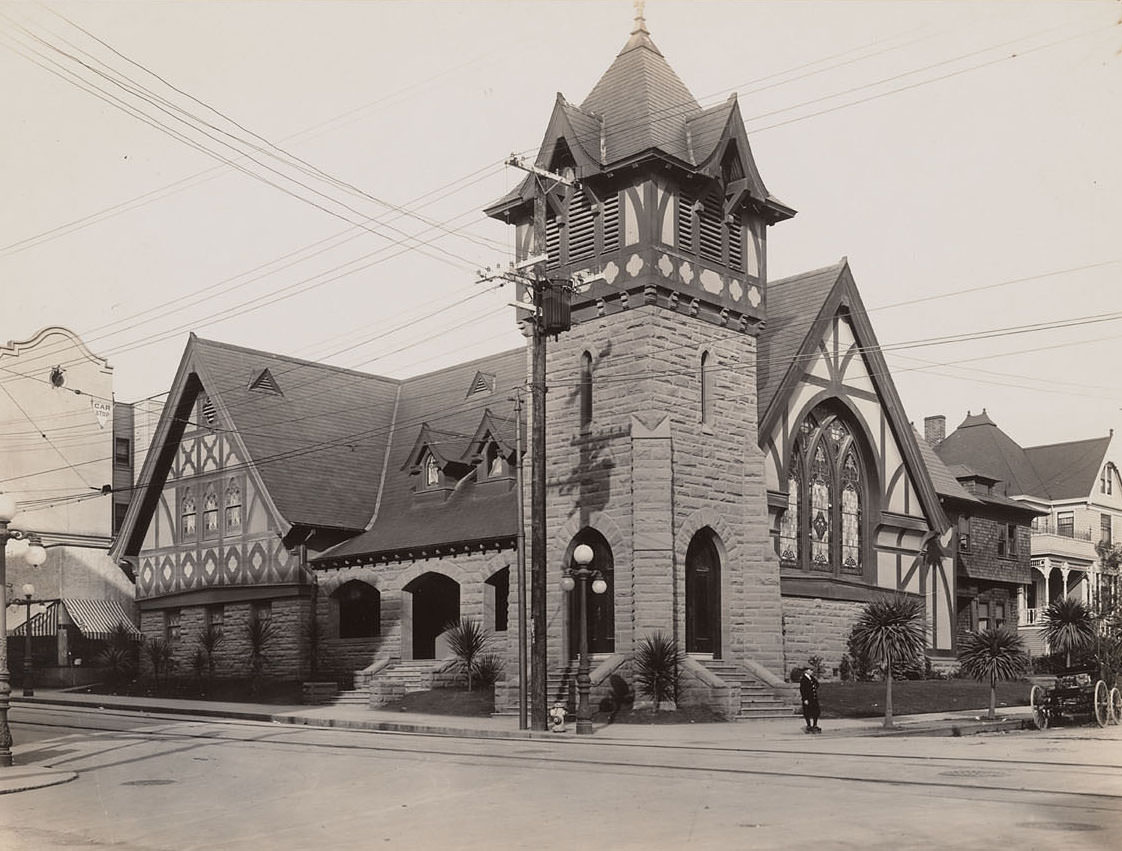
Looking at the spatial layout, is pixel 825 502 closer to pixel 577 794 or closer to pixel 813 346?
pixel 813 346

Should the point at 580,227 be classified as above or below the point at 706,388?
above

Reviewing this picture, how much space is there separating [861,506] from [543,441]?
15.4 m

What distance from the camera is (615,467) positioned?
3084cm

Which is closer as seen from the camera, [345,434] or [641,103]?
[641,103]

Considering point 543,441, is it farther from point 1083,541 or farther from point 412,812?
point 1083,541

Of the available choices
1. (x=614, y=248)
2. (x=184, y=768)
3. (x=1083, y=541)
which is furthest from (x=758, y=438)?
(x=1083, y=541)

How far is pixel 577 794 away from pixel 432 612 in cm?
2547

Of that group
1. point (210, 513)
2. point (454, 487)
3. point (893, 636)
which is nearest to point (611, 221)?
point (454, 487)

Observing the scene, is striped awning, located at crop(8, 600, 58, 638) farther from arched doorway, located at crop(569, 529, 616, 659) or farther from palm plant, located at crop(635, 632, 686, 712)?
palm plant, located at crop(635, 632, 686, 712)

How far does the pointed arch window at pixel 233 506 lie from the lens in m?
41.6

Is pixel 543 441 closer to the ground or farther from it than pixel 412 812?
farther from it

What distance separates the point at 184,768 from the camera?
18609 mm

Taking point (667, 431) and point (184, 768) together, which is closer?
point (184, 768)

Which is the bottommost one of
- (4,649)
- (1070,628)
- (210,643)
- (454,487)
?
(210,643)
